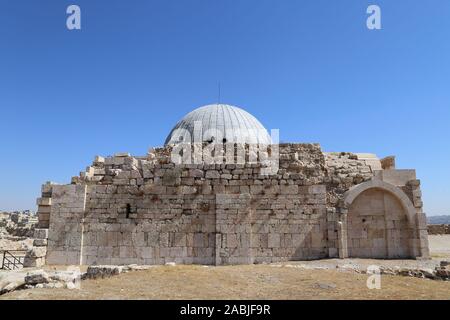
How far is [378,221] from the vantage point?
12.6m

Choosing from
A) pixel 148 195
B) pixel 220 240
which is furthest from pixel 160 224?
pixel 220 240

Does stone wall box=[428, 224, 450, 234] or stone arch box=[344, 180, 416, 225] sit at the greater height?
stone arch box=[344, 180, 416, 225]

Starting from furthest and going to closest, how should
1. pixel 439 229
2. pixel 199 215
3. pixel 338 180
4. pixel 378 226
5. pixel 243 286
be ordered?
pixel 439 229 → pixel 338 180 → pixel 378 226 → pixel 199 215 → pixel 243 286

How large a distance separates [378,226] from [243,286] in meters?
6.82

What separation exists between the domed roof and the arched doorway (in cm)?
895

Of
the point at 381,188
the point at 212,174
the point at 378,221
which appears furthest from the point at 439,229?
the point at 212,174

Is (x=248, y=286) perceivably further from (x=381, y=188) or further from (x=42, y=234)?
(x=42, y=234)

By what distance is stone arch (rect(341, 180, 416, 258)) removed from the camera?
1234 centimetres

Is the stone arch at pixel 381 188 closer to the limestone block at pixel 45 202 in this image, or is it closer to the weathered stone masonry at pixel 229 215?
the weathered stone masonry at pixel 229 215

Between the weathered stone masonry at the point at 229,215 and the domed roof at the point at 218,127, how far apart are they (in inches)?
307

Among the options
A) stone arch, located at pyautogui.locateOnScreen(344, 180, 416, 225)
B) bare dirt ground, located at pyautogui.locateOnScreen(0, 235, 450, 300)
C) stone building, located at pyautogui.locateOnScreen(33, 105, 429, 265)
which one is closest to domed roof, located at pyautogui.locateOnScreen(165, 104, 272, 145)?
stone building, located at pyautogui.locateOnScreen(33, 105, 429, 265)

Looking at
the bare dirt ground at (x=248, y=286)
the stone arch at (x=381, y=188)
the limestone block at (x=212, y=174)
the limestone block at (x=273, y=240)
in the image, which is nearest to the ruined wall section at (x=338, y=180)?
the stone arch at (x=381, y=188)

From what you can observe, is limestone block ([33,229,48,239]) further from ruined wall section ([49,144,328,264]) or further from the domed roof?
the domed roof
